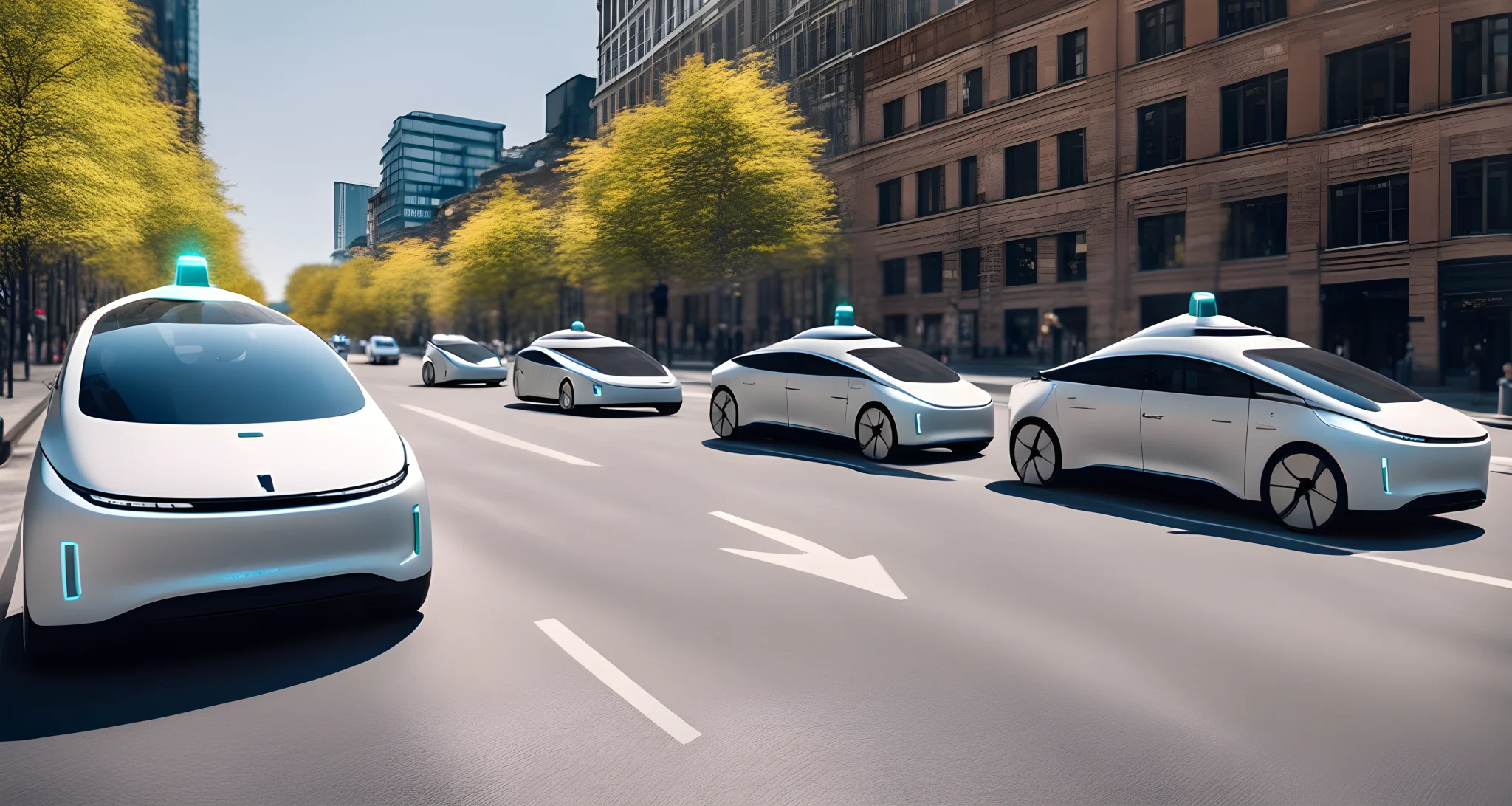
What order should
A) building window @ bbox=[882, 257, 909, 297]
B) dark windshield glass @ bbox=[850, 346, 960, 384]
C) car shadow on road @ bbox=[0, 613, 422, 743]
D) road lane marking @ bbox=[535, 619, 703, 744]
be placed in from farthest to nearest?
building window @ bbox=[882, 257, 909, 297] → dark windshield glass @ bbox=[850, 346, 960, 384] → car shadow on road @ bbox=[0, 613, 422, 743] → road lane marking @ bbox=[535, 619, 703, 744]

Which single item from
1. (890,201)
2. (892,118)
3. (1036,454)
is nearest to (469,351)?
(1036,454)

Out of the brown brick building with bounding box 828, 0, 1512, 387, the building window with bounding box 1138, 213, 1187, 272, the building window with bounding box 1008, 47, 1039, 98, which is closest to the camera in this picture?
the brown brick building with bounding box 828, 0, 1512, 387

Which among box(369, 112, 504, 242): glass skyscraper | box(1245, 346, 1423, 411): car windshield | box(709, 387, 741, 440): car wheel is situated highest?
box(369, 112, 504, 242): glass skyscraper

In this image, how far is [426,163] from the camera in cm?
18588

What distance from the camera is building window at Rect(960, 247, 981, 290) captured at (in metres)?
46.1

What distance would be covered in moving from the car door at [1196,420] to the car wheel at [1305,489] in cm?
27

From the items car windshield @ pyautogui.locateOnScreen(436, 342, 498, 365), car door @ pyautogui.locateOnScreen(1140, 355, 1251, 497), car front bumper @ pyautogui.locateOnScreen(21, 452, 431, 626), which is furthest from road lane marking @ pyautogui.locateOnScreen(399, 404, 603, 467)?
car windshield @ pyautogui.locateOnScreen(436, 342, 498, 365)

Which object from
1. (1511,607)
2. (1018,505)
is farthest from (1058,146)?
(1511,607)

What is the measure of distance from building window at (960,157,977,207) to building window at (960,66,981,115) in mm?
2133

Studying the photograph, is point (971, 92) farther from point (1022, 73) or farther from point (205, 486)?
point (205, 486)

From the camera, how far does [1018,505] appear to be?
378 inches

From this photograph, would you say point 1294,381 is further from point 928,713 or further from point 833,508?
point 928,713

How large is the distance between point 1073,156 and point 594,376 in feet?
92.3

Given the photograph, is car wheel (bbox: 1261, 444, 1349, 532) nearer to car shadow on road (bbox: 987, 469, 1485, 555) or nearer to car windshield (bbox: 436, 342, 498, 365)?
car shadow on road (bbox: 987, 469, 1485, 555)
